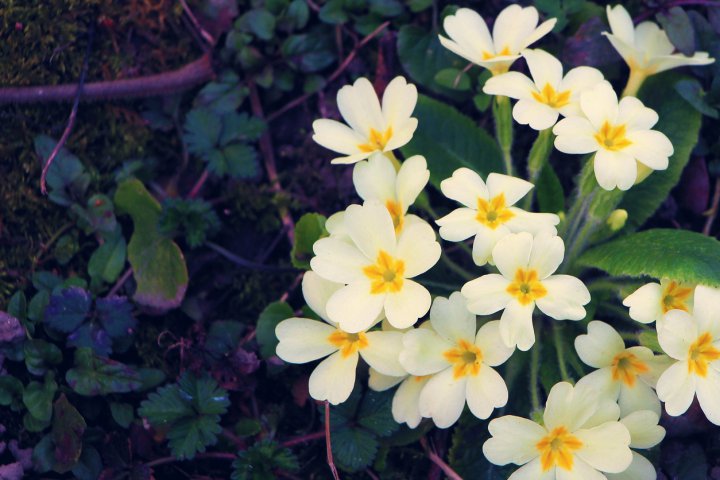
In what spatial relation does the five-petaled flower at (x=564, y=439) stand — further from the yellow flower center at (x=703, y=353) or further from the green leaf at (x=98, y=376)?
the green leaf at (x=98, y=376)

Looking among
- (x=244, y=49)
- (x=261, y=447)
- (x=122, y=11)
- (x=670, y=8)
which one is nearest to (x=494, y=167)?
(x=670, y=8)

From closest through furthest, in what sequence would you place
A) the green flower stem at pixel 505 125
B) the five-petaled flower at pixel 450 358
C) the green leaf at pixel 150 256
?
the five-petaled flower at pixel 450 358
the green flower stem at pixel 505 125
the green leaf at pixel 150 256

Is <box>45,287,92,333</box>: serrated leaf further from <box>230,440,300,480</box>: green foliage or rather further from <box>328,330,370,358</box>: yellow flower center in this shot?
<box>328,330,370,358</box>: yellow flower center

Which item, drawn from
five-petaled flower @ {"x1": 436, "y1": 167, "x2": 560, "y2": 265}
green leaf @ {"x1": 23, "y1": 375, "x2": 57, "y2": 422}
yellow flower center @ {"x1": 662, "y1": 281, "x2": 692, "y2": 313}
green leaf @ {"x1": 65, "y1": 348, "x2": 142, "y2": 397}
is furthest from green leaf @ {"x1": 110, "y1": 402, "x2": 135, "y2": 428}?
yellow flower center @ {"x1": 662, "y1": 281, "x2": 692, "y2": 313}

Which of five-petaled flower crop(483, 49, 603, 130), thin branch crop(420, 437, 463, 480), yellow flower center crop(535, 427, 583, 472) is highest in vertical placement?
five-petaled flower crop(483, 49, 603, 130)

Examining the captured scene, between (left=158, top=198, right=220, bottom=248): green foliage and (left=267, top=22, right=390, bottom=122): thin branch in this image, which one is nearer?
(left=158, top=198, right=220, bottom=248): green foliage

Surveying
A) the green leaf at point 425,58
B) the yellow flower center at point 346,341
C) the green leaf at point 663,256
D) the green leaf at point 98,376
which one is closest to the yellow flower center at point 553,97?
the green leaf at point 663,256

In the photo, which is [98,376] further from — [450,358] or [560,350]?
[560,350]
